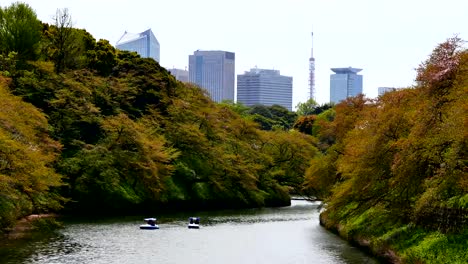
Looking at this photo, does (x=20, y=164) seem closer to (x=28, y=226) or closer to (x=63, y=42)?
(x=28, y=226)

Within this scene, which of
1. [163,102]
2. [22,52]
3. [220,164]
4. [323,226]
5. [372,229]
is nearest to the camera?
[372,229]

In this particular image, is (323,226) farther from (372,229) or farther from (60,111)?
(60,111)

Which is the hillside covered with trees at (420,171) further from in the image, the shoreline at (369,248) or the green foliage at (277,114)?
the green foliage at (277,114)

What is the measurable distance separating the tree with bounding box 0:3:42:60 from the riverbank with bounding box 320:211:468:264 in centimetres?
4554

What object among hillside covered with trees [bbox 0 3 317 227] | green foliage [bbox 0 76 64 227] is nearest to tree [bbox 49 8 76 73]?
hillside covered with trees [bbox 0 3 317 227]

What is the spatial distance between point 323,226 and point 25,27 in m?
43.0

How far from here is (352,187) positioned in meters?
39.2

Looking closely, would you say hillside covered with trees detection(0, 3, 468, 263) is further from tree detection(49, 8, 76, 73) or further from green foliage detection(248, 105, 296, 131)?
green foliage detection(248, 105, 296, 131)

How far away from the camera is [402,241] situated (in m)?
33.6

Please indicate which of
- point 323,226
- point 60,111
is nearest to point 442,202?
point 323,226

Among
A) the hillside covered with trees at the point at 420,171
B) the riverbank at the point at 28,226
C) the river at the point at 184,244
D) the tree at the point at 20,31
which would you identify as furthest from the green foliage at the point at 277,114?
the hillside covered with trees at the point at 420,171

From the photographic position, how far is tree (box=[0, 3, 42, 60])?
71.5 m

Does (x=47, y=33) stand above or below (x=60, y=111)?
above

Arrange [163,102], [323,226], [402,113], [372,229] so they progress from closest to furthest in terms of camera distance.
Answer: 1. [402,113]
2. [372,229]
3. [323,226]
4. [163,102]
